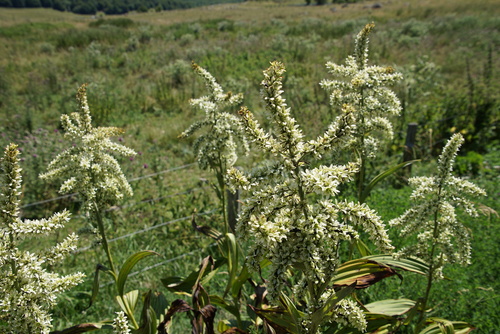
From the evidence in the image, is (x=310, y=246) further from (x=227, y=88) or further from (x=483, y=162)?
(x=227, y=88)

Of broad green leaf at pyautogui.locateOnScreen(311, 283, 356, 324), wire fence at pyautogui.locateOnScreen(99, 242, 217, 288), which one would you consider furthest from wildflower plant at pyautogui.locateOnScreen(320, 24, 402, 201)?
wire fence at pyautogui.locateOnScreen(99, 242, 217, 288)

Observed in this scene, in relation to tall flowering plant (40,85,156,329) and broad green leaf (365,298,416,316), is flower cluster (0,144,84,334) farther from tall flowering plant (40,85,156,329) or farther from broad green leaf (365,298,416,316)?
broad green leaf (365,298,416,316)

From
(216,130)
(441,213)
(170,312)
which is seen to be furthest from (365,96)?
(170,312)

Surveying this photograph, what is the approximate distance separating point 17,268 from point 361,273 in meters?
2.00

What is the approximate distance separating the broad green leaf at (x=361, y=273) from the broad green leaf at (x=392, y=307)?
43cm

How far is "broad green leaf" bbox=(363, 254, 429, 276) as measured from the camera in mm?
2528

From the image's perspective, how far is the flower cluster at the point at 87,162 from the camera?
2.51m

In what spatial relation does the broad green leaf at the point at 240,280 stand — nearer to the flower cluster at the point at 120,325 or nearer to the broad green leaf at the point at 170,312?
the broad green leaf at the point at 170,312

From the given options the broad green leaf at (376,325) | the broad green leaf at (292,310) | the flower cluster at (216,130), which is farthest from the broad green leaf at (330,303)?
the flower cluster at (216,130)

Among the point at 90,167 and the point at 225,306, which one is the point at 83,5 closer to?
the point at 90,167

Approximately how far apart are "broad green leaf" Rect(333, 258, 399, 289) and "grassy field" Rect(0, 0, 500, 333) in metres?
1.07

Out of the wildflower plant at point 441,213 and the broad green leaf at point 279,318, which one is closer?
the wildflower plant at point 441,213

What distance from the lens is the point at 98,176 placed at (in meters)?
2.61

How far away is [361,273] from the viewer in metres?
2.40
